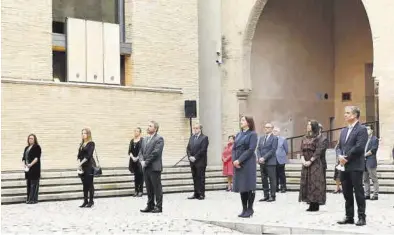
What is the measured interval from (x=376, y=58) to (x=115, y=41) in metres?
6.77

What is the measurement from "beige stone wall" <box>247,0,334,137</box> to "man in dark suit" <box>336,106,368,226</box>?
A: 40.8 ft

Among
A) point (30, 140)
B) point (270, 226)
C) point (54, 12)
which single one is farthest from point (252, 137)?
point (54, 12)

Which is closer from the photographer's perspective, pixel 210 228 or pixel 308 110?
pixel 210 228

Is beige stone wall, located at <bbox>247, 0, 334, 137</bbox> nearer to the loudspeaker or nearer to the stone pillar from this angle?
the stone pillar

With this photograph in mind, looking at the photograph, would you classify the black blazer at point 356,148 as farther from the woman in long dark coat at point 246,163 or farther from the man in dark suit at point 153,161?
the man in dark suit at point 153,161

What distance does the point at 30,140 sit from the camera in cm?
1492

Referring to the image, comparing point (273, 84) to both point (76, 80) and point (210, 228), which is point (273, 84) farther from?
point (210, 228)

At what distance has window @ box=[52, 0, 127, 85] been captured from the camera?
1850 centimetres

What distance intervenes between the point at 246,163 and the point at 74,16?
919 cm

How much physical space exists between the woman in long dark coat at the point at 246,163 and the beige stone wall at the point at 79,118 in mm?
7552

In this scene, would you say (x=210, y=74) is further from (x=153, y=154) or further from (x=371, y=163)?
(x=153, y=154)

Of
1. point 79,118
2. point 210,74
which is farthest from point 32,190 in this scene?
point 210,74

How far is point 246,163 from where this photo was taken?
11156 mm

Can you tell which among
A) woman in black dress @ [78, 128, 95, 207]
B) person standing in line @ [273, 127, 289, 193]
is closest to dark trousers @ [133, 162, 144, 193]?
woman in black dress @ [78, 128, 95, 207]
